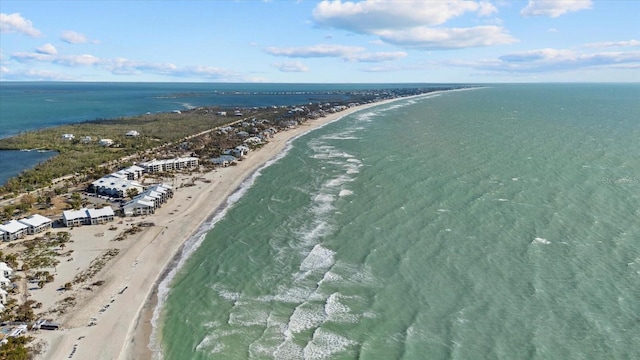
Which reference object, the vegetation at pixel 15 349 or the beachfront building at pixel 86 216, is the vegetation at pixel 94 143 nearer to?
the beachfront building at pixel 86 216

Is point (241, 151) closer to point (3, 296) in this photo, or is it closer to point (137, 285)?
point (137, 285)

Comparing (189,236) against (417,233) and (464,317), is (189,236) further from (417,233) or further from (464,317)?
(464,317)

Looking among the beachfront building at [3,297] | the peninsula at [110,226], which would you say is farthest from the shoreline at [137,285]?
the beachfront building at [3,297]

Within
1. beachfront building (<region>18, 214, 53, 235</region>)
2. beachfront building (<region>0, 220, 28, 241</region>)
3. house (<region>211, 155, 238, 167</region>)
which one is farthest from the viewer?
house (<region>211, 155, 238, 167</region>)

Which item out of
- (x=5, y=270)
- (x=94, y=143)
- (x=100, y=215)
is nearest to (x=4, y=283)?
(x=5, y=270)

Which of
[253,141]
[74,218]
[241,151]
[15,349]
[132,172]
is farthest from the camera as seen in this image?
[253,141]

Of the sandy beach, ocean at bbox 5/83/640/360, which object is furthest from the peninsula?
ocean at bbox 5/83/640/360

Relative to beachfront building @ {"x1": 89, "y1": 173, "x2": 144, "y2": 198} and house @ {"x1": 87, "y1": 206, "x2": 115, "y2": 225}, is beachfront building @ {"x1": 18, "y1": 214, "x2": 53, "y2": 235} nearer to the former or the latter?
house @ {"x1": 87, "y1": 206, "x2": 115, "y2": 225}
